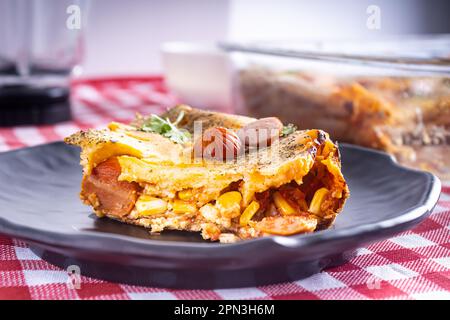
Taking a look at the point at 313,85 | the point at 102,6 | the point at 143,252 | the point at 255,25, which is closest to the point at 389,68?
the point at 313,85

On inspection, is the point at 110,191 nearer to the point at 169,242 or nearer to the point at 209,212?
the point at 209,212

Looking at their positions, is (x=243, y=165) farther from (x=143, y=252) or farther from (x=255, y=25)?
(x=255, y=25)

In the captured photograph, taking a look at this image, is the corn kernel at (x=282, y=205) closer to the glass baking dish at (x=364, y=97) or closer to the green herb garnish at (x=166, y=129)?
the green herb garnish at (x=166, y=129)

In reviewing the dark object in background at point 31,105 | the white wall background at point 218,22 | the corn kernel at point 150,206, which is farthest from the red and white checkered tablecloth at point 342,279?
the white wall background at point 218,22

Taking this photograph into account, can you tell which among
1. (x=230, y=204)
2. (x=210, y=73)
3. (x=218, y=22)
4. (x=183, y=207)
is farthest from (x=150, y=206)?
(x=218, y=22)

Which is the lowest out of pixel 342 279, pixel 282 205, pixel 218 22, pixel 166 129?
pixel 342 279
